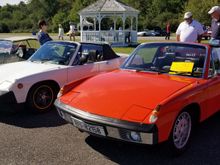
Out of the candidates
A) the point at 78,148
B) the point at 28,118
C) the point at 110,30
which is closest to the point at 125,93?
the point at 78,148

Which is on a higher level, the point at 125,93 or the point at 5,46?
the point at 5,46

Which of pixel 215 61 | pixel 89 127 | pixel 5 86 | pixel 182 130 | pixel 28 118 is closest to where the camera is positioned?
pixel 89 127

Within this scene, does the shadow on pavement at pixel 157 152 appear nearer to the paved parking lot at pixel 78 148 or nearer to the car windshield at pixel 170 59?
the paved parking lot at pixel 78 148

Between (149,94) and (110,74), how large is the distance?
1.11m

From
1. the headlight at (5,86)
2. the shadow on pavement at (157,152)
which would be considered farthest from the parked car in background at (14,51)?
the shadow on pavement at (157,152)

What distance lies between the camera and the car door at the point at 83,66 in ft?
21.6

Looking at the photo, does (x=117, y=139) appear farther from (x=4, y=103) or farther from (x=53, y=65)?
(x=53, y=65)

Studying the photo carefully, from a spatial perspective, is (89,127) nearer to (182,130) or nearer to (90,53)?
(182,130)

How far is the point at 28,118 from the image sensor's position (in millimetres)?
5789

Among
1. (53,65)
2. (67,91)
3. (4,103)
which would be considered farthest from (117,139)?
(53,65)

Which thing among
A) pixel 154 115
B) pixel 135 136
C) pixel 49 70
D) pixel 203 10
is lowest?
pixel 135 136

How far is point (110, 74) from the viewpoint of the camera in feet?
16.9

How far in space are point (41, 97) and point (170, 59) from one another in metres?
2.51

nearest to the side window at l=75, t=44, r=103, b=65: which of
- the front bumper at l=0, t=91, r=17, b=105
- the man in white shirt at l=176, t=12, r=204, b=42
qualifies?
the front bumper at l=0, t=91, r=17, b=105
